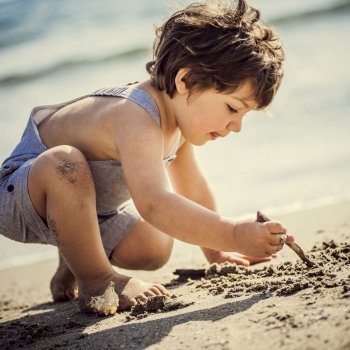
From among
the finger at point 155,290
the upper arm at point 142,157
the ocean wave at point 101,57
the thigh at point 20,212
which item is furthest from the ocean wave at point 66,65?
the finger at point 155,290

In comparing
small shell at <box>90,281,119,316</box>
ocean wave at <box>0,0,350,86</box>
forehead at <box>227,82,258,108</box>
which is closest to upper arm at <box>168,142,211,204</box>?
forehead at <box>227,82,258,108</box>

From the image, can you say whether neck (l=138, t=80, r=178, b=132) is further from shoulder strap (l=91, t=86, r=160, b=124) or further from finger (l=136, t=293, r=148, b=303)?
finger (l=136, t=293, r=148, b=303)

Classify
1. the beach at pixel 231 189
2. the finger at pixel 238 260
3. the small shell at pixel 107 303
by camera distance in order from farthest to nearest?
1. the finger at pixel 238 260
2. the small shell at pixel 107 303
3. the beach at pixel 231 189

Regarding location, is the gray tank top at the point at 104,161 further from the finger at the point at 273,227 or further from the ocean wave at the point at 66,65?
the ocean wave at the point at 66,65

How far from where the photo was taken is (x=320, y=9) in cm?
1007

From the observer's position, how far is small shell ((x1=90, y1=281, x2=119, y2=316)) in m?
2.31

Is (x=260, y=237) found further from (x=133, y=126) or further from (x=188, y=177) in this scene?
(x=188, y=177)

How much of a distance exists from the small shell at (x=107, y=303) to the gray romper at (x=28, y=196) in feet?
1.02

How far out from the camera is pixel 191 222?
2107 mm

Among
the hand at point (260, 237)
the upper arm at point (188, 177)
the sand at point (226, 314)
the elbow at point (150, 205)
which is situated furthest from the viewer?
the upper arm at point (188, 177)

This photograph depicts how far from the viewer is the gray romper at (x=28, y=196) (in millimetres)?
2516

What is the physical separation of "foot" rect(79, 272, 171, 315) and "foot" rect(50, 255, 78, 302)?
0.49m

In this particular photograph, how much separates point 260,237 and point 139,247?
1065 millimetres

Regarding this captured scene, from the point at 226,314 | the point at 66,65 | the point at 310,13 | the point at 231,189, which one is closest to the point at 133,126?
the point at 226,314
